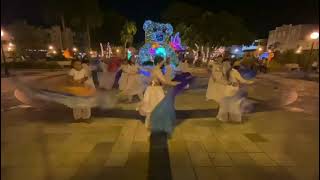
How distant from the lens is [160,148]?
5961 millimetres

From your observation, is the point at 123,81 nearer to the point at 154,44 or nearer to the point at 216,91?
the point at 216,91

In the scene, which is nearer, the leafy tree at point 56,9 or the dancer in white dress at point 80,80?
the leafy tree at point 56,9

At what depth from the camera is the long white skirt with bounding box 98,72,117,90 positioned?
16.1 meters

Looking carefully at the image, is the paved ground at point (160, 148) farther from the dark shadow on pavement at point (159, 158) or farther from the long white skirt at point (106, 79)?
the long white skirt at point (106, 79)

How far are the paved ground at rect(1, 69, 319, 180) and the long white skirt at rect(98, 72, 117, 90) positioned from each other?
663cm

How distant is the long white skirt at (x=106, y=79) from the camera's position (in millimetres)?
16117


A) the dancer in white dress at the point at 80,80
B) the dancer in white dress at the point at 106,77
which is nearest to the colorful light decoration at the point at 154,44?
the dancer in white dress at the point at 106,77

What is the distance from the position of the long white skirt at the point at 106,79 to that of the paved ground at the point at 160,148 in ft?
21.8

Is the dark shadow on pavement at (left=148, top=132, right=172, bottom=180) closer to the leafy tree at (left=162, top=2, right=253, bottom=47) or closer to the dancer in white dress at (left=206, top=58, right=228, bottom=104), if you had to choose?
the dancer in white dress at (left=206, top=58, right=228, bottom=104)

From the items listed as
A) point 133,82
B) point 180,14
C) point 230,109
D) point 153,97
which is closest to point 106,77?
point 133,82

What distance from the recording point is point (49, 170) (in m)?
4.99

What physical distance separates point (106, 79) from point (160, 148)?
10834mm

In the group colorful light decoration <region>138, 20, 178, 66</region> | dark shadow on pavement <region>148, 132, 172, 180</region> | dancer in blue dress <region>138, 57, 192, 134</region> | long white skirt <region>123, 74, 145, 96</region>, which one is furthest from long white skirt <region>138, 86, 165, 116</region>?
colorful light decoration <region>138, 20, 178, 66</region>

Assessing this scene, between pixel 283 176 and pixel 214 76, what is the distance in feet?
14.1
